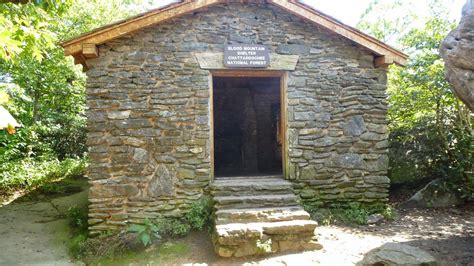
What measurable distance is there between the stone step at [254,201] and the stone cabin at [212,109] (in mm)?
15

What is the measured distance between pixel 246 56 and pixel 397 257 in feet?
11.0

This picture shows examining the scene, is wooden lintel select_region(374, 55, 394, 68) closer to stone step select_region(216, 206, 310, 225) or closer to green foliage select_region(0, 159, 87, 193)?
stone step select_region(216, 206, 310, 225)

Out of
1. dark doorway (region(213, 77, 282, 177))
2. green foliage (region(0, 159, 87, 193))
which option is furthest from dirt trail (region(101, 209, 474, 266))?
green foliage (region(0, 159, 87, 193))

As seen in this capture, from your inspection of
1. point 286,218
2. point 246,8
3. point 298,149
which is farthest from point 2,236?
point 246,8

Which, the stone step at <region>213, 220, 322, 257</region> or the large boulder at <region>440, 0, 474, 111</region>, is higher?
the large boulder at <region>440, 0, 474, 111</region>

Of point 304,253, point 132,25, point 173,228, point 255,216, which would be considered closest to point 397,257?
point 304,253

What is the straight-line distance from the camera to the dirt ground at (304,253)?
370cm

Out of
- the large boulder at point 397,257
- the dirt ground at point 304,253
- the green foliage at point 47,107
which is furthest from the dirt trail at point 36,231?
the large boulder at point 397,257

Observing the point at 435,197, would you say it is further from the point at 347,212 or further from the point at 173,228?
the point at 173,228

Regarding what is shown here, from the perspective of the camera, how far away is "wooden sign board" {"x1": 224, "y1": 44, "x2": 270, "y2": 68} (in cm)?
487

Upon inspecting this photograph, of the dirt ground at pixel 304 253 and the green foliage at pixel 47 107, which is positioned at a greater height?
the green foliage at pixel 47 107

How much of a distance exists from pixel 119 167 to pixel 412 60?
618cm

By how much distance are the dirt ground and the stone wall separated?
63 centimetres

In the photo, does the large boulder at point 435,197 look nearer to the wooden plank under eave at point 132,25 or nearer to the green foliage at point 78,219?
the wooden plank under eave at point 132,25
